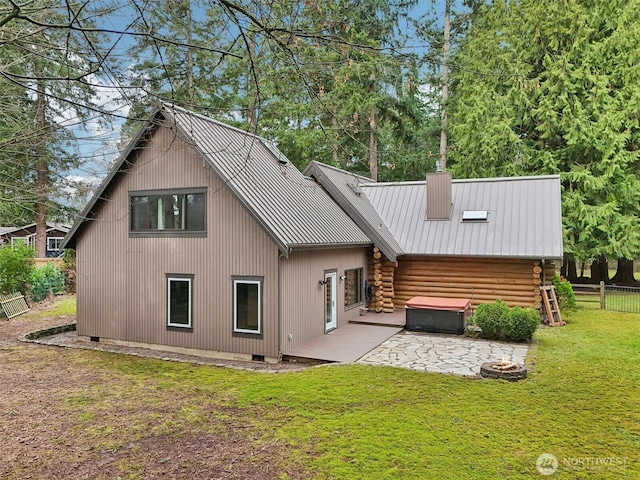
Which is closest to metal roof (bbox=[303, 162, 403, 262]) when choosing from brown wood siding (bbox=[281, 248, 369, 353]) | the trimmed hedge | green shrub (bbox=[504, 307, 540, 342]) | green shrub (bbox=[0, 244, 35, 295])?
brown wood siding (bbox=[281, 248, 369, 353])

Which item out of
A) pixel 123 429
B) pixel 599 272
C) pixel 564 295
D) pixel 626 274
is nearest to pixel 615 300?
pixel 564 295

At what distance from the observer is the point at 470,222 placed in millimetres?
14758

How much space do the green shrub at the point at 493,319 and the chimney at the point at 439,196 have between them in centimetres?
466

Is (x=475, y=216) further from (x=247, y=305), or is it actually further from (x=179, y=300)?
(x=179, y=300)

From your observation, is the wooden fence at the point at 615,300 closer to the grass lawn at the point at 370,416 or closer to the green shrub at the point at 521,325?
the green shrub at the point at 521,325

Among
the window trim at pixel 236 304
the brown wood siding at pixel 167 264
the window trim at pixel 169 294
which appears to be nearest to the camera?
the window trim at pixel 236 304

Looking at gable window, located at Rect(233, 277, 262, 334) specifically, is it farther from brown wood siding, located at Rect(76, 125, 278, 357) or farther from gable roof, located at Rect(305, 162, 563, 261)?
gable roof, located at Rect(305, 162, 563, 261)

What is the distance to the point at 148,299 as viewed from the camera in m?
10.7

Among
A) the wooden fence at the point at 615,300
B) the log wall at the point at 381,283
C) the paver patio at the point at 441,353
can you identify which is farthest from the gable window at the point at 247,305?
the wooden fence at the point at 615,300

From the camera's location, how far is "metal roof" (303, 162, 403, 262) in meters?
13.9

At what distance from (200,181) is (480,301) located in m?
9.26

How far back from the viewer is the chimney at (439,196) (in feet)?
50.3

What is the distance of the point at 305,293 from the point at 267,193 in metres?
2.57

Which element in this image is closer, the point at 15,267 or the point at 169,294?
the point at 169,294
